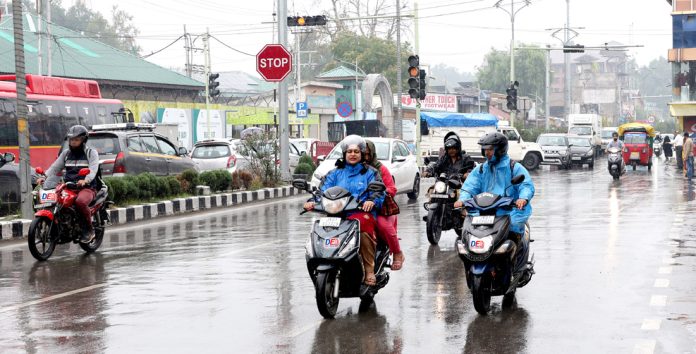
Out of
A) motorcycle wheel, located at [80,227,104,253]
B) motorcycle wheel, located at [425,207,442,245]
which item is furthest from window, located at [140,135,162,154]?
motorcycle wheel, located at [425,207,442,245]

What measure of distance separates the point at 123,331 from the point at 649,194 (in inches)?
774

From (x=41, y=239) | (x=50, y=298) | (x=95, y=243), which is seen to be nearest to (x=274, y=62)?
(x=95, y=243)

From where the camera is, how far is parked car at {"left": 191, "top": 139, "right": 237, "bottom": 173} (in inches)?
1126

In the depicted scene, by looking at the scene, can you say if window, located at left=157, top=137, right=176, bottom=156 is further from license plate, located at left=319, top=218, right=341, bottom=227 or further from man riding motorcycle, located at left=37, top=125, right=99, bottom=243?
license plate, located at left=319, top=218, right=341, bottom=227

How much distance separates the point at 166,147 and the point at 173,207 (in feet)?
9.37

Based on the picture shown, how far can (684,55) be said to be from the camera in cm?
6656

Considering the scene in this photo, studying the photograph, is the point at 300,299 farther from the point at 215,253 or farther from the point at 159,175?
the point at 159,175

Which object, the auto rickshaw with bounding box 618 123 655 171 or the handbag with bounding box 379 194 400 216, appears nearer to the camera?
the handbag with bounding box 379 194 400 216

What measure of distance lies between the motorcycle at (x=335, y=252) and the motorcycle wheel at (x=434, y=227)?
5.50 meters

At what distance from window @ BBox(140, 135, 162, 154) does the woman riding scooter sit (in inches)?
554

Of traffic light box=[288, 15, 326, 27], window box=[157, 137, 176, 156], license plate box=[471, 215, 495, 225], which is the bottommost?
license plate box=[471, 215, 495, 225]

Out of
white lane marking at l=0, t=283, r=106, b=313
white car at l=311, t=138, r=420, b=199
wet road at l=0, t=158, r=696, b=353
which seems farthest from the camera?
white car at l=311, t=138, r=420, b=199

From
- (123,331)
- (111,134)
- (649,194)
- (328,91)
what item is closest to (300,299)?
(123,331)

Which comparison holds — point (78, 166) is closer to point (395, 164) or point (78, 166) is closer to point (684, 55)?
point (395, 164)
